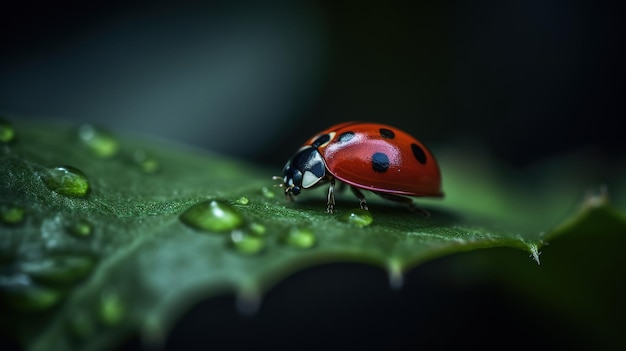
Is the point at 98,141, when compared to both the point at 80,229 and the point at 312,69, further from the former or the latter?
the point at 312,69

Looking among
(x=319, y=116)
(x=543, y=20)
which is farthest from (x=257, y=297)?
(x=543, y=20)

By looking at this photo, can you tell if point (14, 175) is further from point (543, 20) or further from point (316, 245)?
point (543, 20)

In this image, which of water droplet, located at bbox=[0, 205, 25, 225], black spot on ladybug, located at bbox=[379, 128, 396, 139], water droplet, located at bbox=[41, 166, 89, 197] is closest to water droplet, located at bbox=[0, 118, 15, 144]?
water droplet, located at bbox=[41, 166, 89, 197]

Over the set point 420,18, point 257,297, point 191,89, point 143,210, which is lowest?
point 257,297

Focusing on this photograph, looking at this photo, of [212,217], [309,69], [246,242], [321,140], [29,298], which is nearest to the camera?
[29,298]

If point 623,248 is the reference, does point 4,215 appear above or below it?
below

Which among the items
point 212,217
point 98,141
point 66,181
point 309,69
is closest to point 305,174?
point 212,217

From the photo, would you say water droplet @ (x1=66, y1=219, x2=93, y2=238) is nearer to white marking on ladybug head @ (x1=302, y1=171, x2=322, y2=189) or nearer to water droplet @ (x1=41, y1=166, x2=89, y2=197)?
water droplet @ (x1=41, y1=166, x2=89, y2=197)

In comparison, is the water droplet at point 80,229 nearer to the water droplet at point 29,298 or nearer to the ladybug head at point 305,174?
the water droplet at point 29,298
